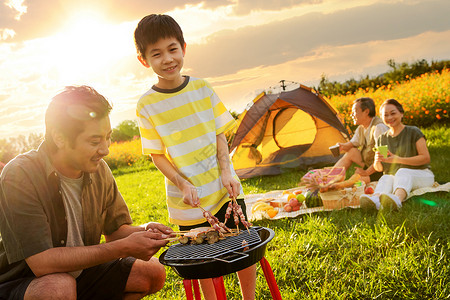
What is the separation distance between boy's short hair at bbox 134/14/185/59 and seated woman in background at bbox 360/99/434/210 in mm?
3231

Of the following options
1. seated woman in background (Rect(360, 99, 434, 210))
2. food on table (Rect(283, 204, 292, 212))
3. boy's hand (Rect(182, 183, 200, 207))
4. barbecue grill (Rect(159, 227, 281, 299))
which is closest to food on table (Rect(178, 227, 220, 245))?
barbecue grill (Rect(159, 227, 281, 299))

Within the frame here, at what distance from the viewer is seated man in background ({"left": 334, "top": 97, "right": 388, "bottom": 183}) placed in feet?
18.9

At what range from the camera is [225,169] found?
2.48 metres

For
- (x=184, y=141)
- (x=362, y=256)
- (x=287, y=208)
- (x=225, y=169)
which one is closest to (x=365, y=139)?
(x=287, y=208)

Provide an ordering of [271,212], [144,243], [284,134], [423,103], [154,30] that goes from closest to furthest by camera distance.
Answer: [144,243] → [154,30] → [271,212] → [284,134] → [423,103]

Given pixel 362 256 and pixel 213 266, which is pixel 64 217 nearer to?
pixel 213 266

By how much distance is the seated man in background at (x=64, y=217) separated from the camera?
197 cm

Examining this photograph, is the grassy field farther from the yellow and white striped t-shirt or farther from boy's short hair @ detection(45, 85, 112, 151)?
boy's short hair @ detection(45, 85, 112, 151)

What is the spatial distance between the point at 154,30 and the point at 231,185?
3.32 feet

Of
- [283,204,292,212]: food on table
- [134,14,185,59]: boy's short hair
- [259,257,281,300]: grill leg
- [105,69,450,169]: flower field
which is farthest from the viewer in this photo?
[105,69,450,169]: flower field

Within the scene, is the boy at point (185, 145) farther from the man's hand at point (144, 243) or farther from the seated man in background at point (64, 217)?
the man's hand at point (144, 243)

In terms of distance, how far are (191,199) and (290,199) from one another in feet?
10.0

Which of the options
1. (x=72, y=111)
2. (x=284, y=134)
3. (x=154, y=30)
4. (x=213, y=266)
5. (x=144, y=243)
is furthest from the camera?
(x=284, y=134)

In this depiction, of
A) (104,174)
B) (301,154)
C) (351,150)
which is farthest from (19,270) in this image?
Answer: (301,154)
